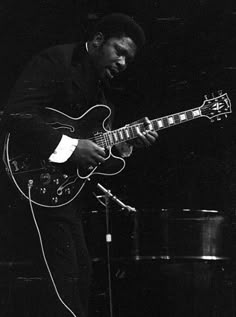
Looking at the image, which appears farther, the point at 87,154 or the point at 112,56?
the point at 112,56

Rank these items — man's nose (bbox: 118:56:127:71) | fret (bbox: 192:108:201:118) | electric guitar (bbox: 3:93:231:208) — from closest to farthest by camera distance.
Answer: electric guitar (bbox: 3:93:231:208) → man's nose (bbox: 118:56:127:71) → fret (bbox: 192:108:201:118)

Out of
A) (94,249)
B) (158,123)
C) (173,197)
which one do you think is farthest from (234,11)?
(94,249)

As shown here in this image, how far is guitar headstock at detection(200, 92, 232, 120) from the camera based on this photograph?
12.9 ft

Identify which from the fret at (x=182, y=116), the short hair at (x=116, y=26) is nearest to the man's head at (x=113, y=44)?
the short hair at (x=116, y=26)

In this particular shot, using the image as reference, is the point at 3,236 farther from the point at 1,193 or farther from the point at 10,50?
the point at 10,50

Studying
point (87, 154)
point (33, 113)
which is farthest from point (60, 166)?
point (33, 113)

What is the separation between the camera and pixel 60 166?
11.5 feet

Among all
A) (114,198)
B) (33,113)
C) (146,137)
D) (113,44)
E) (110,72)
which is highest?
(113,44)

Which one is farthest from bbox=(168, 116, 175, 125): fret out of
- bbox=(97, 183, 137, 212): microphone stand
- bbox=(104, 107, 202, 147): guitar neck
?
bbox=(97, 183, 137, 212): microphone stand

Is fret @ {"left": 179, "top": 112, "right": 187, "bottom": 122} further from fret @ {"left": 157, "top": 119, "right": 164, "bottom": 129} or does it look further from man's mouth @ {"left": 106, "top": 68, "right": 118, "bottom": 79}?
man's mouth @ {"left": 106, "top": 68, "right": 118, "bottom": 79}

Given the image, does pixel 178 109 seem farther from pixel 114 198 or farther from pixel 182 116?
pixel 114 198

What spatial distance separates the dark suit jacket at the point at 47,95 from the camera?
137 inches

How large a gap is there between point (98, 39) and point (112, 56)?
117mm

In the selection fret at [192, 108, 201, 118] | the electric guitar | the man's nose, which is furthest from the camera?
fret at [192, 108, 201, 118]
